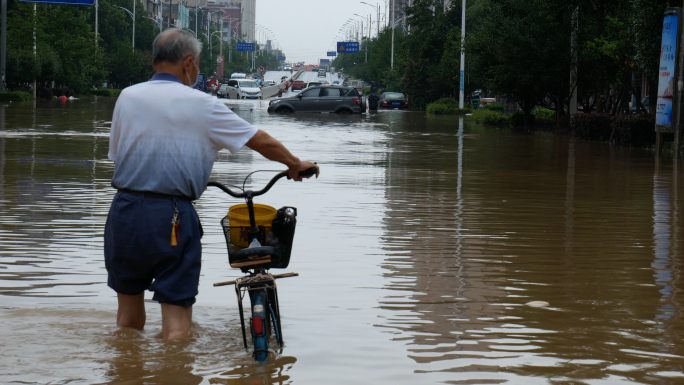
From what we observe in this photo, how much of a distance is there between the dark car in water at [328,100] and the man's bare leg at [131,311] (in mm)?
42005

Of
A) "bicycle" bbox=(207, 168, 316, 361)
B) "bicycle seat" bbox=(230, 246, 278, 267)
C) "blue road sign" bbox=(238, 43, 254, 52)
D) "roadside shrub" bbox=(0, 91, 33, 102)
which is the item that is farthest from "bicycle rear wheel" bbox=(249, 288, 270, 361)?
"blue road sign" bbox=(238, 43, 254, 52)

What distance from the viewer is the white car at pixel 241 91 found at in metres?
77.7

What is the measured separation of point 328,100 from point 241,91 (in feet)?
101

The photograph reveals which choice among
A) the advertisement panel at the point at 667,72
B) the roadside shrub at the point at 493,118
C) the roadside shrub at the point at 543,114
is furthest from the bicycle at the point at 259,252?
the roadside shrub at the point at 493,118

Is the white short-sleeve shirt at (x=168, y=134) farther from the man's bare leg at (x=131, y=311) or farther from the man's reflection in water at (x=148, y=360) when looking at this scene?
the man's reflection in water at (x=148, y=360)

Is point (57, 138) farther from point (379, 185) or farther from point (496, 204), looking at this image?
point (496, 204)

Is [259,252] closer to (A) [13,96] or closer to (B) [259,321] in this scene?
(B) [259,321]

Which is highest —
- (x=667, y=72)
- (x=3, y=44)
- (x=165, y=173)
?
(x=3, y=44)

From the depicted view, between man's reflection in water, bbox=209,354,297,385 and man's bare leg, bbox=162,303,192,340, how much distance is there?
0.85 ft

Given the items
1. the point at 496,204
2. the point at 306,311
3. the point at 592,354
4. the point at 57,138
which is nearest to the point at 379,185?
the point at 496,204

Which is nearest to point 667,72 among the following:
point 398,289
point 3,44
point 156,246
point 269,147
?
point 398,289

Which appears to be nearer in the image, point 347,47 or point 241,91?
point 241,91

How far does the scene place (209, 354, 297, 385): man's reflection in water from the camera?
4.52m

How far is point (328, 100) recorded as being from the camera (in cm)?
4769
